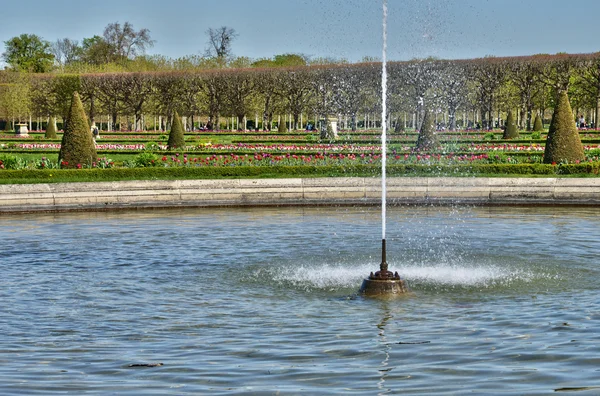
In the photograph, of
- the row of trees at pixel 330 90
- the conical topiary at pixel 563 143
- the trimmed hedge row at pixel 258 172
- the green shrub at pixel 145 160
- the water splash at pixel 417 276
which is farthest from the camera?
the row of trees at pixel 330 90

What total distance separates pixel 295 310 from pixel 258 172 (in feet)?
45.5

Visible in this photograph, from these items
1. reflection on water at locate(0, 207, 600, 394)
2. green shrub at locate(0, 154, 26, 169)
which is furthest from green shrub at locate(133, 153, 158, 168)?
reflection on water at locate(0, 207, 600, 394)

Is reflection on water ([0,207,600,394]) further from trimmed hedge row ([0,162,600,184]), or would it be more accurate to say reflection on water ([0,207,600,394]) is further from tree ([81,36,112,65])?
tree ([81,36,112,65])

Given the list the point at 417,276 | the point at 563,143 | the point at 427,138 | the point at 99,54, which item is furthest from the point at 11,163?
the point at 99,54

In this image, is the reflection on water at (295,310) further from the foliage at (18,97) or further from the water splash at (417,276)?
the foliage at (18,97)

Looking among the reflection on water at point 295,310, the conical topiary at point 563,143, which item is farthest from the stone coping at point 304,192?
the conical topiary at point 563,143

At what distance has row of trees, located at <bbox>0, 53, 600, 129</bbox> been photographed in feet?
201

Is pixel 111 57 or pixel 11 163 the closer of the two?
pixel 11 163

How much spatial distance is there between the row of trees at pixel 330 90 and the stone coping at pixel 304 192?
1417 inches

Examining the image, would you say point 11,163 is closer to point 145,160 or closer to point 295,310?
point 145,160

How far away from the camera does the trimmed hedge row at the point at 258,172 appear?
22.4m

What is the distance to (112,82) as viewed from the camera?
71.4 meters

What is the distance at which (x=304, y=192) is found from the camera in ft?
67.0

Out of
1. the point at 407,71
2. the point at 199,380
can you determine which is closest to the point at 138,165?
the point at 199,380
